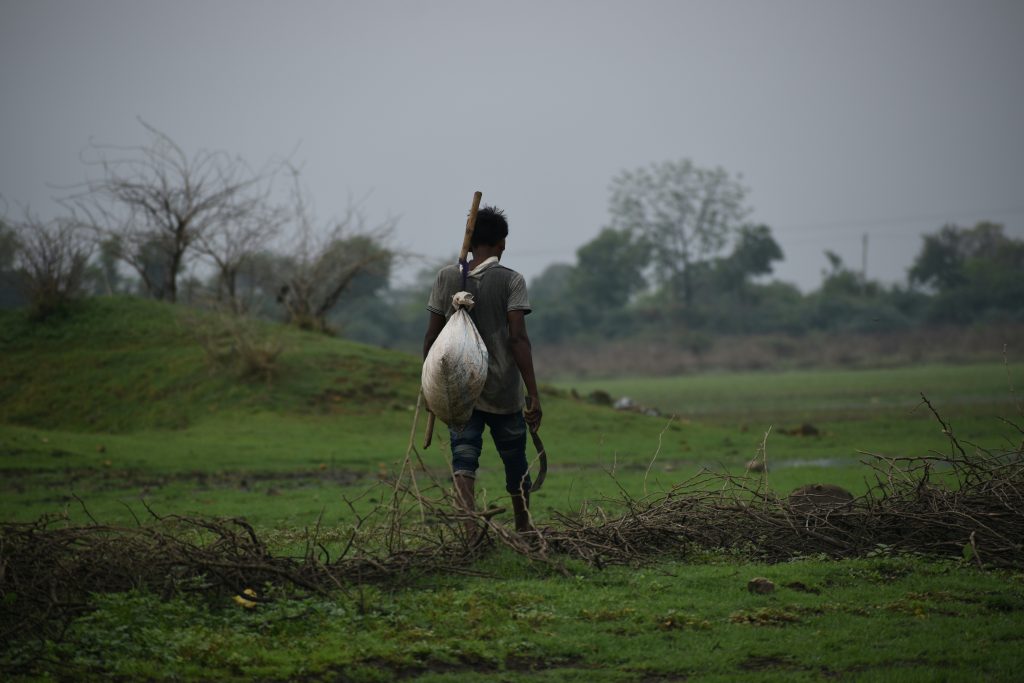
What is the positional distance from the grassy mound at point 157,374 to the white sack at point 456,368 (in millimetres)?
16368

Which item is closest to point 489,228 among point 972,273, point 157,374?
point 157,374

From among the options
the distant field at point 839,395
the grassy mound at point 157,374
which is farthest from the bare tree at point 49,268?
the distant field at point 839,395

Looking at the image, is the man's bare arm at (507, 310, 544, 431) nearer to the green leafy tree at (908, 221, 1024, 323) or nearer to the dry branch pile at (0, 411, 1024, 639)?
the dry branch pile at (0, 411, 1024, 639)

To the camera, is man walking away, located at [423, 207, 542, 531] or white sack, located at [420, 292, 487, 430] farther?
man walking away, located at [423, 207, 542, 531]

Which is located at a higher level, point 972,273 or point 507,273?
point 972,273

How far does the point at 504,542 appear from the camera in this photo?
6.76 meters

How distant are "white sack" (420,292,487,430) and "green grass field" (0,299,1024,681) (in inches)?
41.2

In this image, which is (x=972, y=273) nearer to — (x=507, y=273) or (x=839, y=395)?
(x=839, y=395)

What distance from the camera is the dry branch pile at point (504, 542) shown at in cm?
589

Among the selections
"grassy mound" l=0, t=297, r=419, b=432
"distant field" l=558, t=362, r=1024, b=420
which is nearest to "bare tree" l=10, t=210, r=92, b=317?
"grassy mound" l=0, t=297, r=419, b=432

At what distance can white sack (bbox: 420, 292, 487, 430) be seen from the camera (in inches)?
255

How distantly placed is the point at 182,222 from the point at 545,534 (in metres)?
25.7

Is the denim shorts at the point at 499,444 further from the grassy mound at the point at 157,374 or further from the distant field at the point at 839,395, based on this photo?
the distant field at the point at 839,395

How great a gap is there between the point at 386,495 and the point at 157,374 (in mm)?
14589
